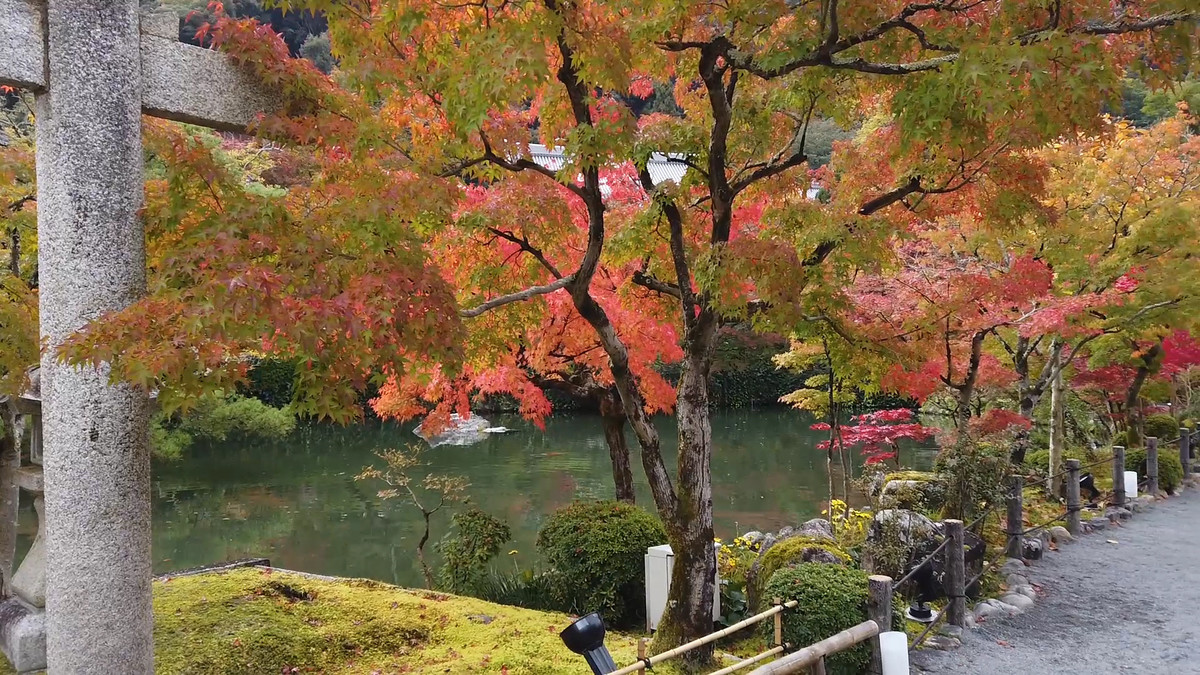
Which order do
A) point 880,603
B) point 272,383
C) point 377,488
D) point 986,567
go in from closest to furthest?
point 880,603, point 986,567, point 377,488, point 272,383

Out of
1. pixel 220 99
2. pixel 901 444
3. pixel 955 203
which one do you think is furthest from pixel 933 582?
pixel 901 444

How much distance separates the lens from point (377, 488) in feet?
40.3

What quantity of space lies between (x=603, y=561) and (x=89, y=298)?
12.2 feet

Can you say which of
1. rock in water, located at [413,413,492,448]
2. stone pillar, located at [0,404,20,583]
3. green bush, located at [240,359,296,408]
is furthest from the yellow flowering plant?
green bush, located at [240,359,296,408]

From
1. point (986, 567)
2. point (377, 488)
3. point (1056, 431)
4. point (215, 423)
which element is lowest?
point (377, 488)

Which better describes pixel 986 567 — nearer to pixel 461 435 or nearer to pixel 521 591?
pixel 521 591

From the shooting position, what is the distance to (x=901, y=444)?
16328 millimetres

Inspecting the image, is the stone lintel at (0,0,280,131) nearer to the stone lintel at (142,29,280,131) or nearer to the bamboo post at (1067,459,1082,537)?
the stone lintel at (142,29,280,131)

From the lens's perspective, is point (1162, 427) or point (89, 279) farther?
point (1162, 427)

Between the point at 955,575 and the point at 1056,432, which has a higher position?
the point at 1056,432

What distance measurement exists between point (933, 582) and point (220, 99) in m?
5.08

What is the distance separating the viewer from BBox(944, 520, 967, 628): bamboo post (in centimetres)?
484

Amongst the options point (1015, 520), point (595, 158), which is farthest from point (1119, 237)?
point (595, 158)

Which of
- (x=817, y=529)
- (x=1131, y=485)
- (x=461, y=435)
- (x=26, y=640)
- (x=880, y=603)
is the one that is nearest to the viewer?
(x=26, y=640)
